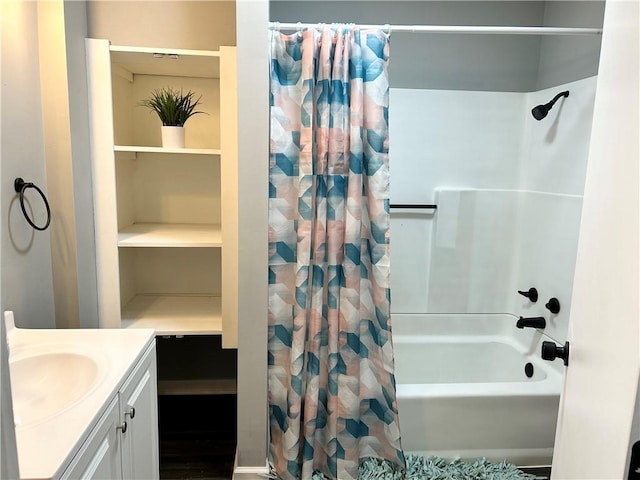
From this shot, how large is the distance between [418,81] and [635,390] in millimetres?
2141

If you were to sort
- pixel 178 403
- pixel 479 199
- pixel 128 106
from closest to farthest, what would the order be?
pixel 128 106
pixel 178 403
pixel 479 199

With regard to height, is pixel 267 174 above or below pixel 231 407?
above

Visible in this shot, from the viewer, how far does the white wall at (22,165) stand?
1.59 m

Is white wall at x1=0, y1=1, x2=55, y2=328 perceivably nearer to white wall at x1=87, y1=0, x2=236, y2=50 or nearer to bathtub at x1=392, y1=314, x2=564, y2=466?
white wall at x1=87, y1=0, x2=236, y2=50

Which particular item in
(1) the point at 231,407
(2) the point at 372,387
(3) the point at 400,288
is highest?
(3) the point at 400,288

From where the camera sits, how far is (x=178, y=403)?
98.4 inches

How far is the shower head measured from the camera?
234 centimetres

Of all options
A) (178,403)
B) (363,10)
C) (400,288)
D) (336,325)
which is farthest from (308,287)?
(363,10)

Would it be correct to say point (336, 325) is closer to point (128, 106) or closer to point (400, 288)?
point (400, 288)

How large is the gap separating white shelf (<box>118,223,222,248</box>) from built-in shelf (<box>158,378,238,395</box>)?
0.89 m

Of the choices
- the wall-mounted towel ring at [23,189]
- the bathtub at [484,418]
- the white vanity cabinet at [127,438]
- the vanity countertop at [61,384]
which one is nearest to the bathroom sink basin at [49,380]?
the vanity countertop at [61,384]

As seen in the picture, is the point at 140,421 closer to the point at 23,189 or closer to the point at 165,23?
the point at 23,189

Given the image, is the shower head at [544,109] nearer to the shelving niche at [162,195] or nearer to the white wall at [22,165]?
the shelving niche at [162,195]

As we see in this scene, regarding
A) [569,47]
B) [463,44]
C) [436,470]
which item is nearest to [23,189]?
[436,470]
